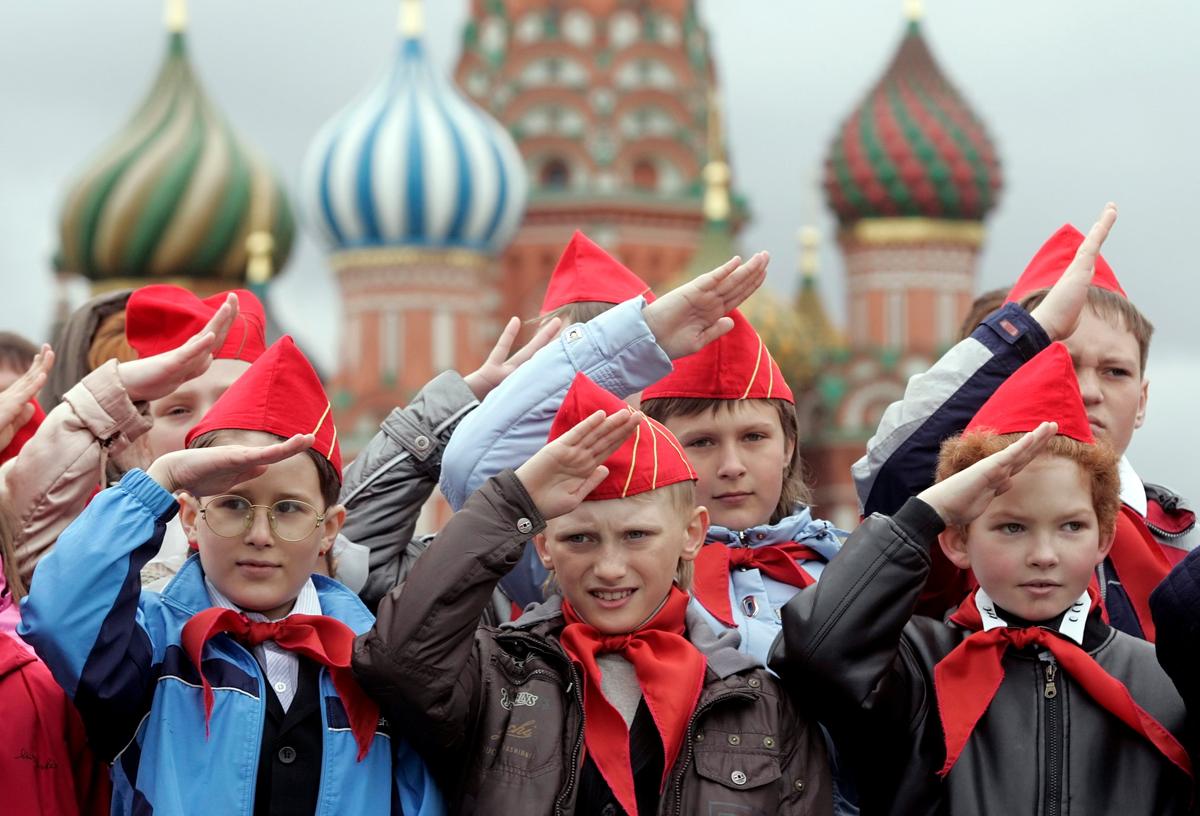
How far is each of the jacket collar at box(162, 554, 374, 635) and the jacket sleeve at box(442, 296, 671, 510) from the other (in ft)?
0.92

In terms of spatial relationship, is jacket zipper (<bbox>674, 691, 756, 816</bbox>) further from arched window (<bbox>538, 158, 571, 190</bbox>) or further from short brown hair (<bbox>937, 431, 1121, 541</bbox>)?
arched window (<bbox>538, 158, 571, 190</bbox>)

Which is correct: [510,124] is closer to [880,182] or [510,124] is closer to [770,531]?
[880,182]

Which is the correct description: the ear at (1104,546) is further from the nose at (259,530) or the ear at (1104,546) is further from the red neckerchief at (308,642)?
the nose at (259,530)

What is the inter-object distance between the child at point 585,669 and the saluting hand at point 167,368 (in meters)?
0.57

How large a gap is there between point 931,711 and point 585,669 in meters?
0.50

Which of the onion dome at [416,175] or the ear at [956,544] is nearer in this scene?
the ear at [956,544]

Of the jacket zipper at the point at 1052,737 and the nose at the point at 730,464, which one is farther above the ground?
the nose at the point at 730,464

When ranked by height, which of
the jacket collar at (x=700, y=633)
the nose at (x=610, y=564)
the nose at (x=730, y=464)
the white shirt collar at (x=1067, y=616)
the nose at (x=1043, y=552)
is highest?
the nose at (x=730, y=464)

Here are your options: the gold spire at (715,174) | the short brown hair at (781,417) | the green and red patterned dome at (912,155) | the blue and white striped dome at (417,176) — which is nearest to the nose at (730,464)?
the short brown hair at (781,417)

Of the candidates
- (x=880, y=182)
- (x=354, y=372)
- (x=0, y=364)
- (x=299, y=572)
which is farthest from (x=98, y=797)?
(x=880, y=182)

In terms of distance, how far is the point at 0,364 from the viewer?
4.86 m

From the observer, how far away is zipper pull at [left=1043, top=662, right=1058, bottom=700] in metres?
3.32

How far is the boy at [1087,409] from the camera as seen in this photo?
3689 millimetres

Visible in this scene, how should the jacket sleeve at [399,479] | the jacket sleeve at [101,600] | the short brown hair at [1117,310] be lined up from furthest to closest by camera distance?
the jacket sleeve at [399,479], the short brown hair at [1117,310], the jacket sleeve at [101,600]
